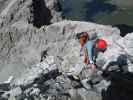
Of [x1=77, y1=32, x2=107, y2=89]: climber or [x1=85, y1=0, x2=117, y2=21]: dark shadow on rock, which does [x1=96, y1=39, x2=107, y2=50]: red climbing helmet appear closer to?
[x1=77, y1=32, x2=107, y2=89]: climber

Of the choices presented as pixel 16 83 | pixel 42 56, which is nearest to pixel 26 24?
pixel 42 56

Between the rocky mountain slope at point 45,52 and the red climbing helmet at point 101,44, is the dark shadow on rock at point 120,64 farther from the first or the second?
the red climbing helmet at point 101,44

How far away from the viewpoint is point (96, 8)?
48.5 ft

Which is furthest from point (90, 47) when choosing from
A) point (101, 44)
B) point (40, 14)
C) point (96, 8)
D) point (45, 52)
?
point (96, 8)

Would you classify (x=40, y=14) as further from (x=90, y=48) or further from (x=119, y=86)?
A: (x=119, y=86)

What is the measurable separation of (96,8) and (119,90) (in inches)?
318

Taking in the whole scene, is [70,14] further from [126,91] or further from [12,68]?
[126,91]

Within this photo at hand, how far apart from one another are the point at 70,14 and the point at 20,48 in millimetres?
4980

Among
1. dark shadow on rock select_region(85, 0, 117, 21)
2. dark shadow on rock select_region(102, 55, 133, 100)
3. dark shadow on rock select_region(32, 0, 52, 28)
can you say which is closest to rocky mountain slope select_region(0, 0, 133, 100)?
dark shadow on rock select_region(32, 0, 52, 28)

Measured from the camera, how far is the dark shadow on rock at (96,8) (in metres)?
14.2

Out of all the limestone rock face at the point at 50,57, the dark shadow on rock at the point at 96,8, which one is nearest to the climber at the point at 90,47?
the limestone rock face at the point at 50,57

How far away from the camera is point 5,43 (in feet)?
31.8

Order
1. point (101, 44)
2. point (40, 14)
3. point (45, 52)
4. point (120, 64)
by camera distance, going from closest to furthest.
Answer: point (101, 44)
point (120, 64)
point (45, 52)
point (40, 14)

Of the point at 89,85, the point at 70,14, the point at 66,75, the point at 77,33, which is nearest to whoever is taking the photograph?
the point at 89,85
